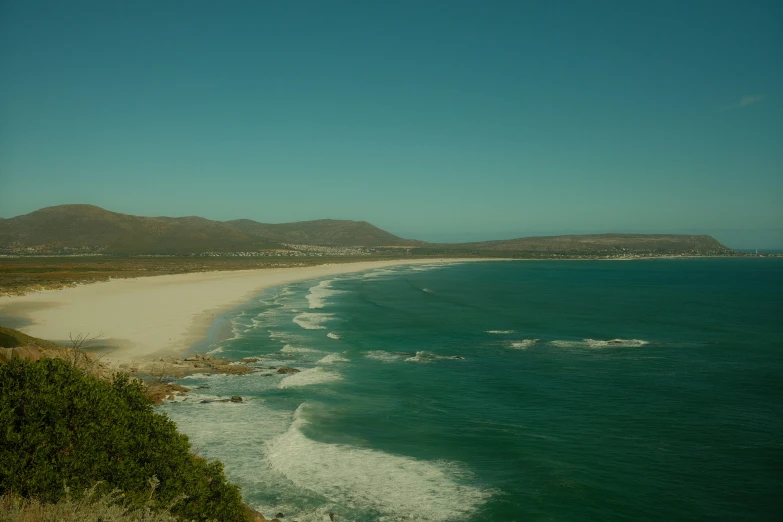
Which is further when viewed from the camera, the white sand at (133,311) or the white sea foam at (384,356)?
the white sand at (133,311)

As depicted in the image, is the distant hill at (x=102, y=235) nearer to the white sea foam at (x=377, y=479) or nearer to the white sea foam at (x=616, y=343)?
the white sea foam at (x=616, y=343)

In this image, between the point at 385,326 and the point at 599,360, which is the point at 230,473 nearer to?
the point at 599,360

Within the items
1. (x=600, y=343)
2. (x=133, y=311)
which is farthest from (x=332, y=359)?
(x=133, y=311)

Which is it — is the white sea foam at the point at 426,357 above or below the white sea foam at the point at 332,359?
below

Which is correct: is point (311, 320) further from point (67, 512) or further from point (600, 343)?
point (67, 512)

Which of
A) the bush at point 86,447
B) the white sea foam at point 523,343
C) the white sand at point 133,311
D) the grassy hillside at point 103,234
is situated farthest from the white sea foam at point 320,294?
the grassy hillside at point 103,234

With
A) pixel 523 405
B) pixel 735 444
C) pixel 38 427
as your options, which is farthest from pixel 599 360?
pixel 38 427

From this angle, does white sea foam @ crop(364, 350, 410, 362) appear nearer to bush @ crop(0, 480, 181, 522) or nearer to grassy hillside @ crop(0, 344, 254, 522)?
grassy hillside @ crop(0, 344, 254, 522)

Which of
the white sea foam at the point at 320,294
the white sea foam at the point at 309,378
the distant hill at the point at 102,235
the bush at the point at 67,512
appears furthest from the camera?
the distant hill at the point at 102,235
